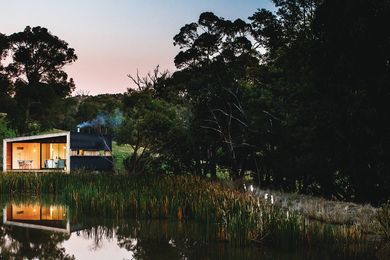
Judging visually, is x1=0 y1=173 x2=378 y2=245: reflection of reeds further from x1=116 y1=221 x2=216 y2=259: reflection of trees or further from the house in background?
the house in background

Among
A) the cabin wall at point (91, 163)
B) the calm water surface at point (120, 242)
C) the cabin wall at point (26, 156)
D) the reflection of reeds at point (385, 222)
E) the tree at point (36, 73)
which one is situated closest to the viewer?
the calm water surface at point (120, 242)

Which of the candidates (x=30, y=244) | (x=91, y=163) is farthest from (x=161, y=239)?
(x=91, y=163)

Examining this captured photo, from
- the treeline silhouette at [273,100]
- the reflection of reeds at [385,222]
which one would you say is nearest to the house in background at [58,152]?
the treeline silhouette at [273,100]

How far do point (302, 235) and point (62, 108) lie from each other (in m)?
33.8

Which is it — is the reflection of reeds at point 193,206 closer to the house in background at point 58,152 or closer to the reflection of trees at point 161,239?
the reflection of trees at point 161,239

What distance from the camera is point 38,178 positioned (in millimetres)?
19953

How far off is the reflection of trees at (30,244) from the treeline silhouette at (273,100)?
808 cm

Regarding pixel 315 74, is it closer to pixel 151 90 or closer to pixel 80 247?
pixel 80 247

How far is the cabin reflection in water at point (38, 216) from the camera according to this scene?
1186 centimetres

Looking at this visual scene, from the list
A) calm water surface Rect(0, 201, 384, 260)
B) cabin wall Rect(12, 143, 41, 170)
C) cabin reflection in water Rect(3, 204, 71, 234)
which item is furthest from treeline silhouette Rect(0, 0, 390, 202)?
cabin reflection in water Rect(3, 204, 71, 234)

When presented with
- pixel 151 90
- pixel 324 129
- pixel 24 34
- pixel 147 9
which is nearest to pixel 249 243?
pixel 324 129

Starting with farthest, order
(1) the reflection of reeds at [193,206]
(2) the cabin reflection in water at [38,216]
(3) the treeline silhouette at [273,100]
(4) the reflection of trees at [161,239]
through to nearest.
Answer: (3) the treeline silhouette at [273,100] < (2) the cabin reflection in water at [38,216] < (1) the reflection of reeds at [193,206] < (4) the reflection of trees at [161,239]

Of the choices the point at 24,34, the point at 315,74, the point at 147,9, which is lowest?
the point at 315,74

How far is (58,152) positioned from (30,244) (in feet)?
76.7
